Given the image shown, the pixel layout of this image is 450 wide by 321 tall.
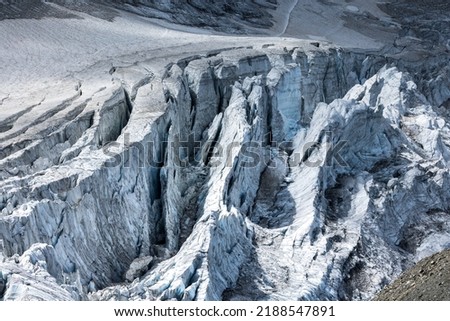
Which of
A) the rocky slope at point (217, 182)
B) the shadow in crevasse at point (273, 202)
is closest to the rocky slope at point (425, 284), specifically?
the rocky slope at point (217, 182)

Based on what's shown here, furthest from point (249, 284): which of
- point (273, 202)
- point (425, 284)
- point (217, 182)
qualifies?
point (273, 202)

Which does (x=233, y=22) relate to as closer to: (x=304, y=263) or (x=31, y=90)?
(x=31, y=90)

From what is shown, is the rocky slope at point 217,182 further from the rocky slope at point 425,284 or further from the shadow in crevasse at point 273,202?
the rocky slope at point 425,284

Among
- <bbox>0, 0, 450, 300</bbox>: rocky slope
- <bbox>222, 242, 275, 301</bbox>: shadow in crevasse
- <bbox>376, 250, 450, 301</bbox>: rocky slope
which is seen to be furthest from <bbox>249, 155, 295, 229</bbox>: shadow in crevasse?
<bbox>376, 250, 450, 301</bbox>: rocky slope

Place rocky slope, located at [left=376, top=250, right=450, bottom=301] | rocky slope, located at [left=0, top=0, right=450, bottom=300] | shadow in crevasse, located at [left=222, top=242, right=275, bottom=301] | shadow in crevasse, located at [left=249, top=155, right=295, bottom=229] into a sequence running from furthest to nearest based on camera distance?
shadow in crevasse, located at [left=249, top=155, right=295, bottom=229]
shadow in crevasse, located at [left=222, top=242, right=275, bottom=301]
rocky slope, located at [left=0, top=0, right=450, bottom=300]
rocky slope, located at [left=376, top=250, right=450, bottom=301]

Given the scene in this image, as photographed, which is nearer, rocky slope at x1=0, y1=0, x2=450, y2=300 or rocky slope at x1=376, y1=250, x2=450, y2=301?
rocky slope at x1=376, y1=250, x2=450, y2=301

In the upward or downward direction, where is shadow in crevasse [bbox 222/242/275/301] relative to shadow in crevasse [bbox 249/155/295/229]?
upward

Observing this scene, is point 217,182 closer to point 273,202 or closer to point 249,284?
point 273,202

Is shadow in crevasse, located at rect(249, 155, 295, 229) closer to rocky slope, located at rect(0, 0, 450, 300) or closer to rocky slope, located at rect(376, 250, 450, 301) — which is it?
rocky slope, located at rect(0, 0, 450, 300)
